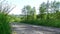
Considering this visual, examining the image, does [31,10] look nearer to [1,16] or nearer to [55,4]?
[55,4]

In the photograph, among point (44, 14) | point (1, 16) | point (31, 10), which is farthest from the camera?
point (31, 10)

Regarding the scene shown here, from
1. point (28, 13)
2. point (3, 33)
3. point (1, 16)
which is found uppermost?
point (1, 16)

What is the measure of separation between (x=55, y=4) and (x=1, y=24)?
39955 millimetres

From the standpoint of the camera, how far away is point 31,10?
209 ft

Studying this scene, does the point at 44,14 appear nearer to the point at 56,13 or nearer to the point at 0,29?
the point at 56,13

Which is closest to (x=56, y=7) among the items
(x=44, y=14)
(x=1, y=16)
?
(x=44, y=14)

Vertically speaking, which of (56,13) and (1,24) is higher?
(1,24)

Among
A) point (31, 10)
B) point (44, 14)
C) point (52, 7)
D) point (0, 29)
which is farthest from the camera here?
point (31, 10)

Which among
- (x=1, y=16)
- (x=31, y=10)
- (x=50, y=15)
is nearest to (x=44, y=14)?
(x=50, y=15)

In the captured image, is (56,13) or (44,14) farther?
(44,14)

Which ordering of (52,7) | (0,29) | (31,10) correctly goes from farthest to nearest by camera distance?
(31,10) < (52,7) < (0,29)

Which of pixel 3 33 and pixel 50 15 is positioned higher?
pixel 3 33

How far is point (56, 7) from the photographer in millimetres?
46000

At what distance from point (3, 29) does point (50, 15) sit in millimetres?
40805
